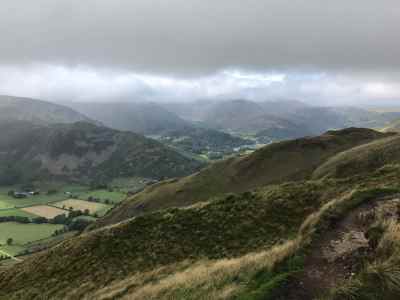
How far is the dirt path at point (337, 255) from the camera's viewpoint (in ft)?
41.5

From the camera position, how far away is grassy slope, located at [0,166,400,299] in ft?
86.2

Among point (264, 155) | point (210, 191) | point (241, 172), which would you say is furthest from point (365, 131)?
point (210, 191)

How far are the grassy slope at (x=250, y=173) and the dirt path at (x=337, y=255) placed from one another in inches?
2599

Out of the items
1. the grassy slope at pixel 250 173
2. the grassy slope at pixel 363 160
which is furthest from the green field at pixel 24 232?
the grassy slope at pixel 363 160

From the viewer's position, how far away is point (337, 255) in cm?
1473

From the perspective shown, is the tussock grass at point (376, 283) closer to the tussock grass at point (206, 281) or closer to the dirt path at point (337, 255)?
the dirt path at point (337, 255)

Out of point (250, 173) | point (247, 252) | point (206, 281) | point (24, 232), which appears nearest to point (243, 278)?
point (206, 281)

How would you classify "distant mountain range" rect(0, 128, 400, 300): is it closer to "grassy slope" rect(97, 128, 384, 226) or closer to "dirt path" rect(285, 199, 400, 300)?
"dirt path" rect(285, 199, 400, 300)

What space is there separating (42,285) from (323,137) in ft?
364

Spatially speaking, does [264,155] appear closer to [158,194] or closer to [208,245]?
[158,194]

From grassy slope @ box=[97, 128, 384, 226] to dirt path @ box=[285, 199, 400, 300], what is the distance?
66027 mm

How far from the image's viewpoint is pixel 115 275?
26.4m

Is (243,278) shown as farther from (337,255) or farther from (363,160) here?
(363,160)

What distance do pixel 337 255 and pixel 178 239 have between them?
17157 millimetres
